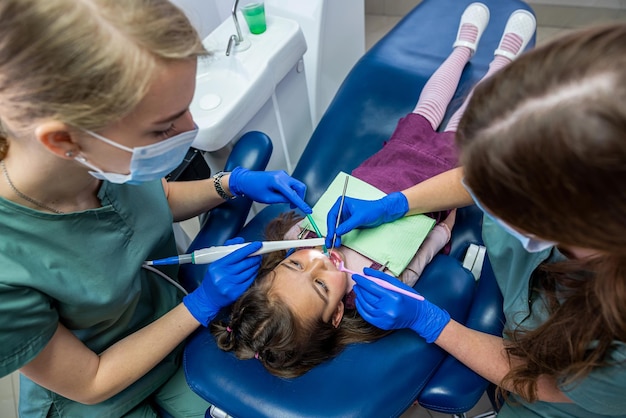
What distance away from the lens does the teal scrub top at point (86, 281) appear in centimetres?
87

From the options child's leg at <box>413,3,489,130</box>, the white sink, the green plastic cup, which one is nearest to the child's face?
the white sink

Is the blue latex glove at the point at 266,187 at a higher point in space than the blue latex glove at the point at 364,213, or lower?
higher

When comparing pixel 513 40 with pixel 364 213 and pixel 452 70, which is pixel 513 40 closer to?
pixel 452 70

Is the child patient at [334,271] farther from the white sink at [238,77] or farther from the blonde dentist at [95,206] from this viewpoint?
the white sink at [238,77]

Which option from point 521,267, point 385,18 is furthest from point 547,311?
point 385,18

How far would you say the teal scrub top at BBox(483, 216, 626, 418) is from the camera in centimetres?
85

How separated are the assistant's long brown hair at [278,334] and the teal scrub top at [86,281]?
0.79 feet

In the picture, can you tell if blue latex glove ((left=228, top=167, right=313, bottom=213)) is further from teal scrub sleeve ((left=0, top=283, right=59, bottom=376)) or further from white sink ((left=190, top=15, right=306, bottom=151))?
teal scrub sleeve ((left=0, top=283, right=59, bottom=376))

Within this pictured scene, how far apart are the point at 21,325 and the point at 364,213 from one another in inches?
35.8

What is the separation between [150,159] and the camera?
0.89 m

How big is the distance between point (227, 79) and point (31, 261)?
0.93 metres

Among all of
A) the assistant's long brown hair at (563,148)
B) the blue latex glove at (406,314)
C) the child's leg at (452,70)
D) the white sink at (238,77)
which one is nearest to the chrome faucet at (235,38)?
the white sink at (238,77)

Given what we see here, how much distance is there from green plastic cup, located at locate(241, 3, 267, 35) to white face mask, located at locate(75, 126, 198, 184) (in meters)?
0.87

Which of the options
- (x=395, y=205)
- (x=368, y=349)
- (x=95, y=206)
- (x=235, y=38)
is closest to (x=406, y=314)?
(x=368, y=349)
